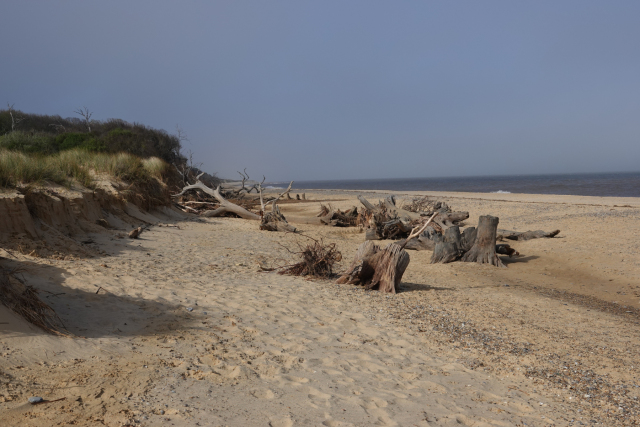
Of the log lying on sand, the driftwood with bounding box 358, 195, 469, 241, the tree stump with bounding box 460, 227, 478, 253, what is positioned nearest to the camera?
the tree stump with bounding box 460, 227, 478, 253

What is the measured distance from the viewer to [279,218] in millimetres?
13750

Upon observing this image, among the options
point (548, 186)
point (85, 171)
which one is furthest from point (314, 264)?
point (548, 186)

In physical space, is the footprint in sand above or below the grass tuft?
below

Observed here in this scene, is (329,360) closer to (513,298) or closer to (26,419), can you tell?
(26,419)

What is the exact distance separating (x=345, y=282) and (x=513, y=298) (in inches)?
107

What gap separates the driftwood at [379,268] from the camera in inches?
261

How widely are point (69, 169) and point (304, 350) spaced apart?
8.88m

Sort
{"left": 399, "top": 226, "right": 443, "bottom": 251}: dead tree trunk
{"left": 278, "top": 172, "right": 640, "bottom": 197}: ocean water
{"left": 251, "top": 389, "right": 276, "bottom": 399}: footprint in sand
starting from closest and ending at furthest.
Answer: {"left": 251, "top": 389, "right": 276, "bottom": 399}: footprint in sand → {"left": 399, "top": 226, "right": 443, "bottom": 251}: dead tree trunk → {"left": 278, "top": 172, "right": 640, "bottom": 197}: ocean water

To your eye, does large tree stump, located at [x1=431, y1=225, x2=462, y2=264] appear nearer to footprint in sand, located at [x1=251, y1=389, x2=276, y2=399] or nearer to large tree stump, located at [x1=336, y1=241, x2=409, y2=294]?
large tree stump, located at [x1=336, y1=241, x2=409, y2=294]

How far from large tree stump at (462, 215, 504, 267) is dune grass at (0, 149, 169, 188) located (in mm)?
9252

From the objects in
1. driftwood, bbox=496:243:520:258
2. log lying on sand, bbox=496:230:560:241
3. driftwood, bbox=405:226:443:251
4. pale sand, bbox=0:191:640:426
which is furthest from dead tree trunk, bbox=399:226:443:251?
pale sand, bbox=0:191:640:426

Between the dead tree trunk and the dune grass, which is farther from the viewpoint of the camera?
the dead tree trunk

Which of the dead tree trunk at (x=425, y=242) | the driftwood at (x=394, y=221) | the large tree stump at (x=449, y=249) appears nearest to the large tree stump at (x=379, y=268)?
the large tree stump at (x=449, y=249)

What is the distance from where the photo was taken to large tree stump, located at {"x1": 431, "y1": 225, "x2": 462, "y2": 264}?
945 centimetres
